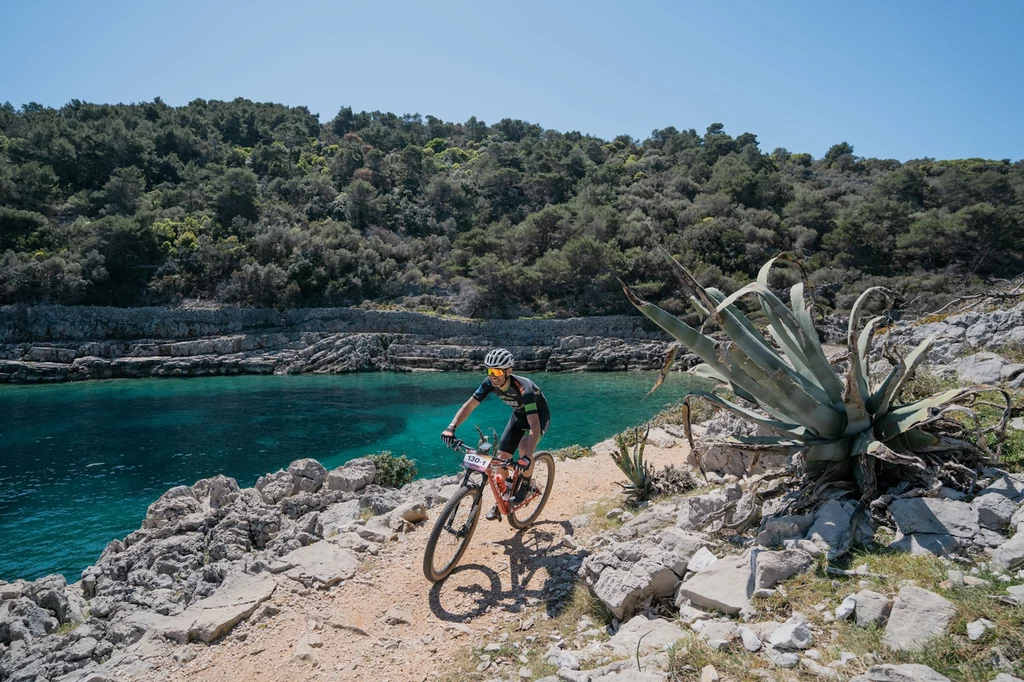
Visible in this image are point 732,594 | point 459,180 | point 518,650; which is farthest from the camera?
point 459,180

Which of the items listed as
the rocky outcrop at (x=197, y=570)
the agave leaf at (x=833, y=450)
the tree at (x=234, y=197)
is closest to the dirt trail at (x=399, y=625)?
the rocky outcrop at (x=197, y=570)

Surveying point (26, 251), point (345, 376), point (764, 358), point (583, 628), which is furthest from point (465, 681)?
point (26, 251)

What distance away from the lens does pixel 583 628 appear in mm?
3752

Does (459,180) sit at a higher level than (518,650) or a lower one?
higher

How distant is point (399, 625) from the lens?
427cm

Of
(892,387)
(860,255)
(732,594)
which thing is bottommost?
(732,594)

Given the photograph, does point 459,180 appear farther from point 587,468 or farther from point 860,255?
point 587,468

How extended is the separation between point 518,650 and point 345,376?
32559 mm

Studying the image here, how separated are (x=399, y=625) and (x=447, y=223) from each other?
53.7 m

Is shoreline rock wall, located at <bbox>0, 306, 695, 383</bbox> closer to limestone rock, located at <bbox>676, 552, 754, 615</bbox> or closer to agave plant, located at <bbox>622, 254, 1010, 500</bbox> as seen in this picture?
agave plant, located at <bbox>622, 254, 1010, 500</bbox>

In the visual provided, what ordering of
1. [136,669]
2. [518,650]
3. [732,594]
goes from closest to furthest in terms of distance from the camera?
1. [732,594]
2. [518,650]
3. [136,669]

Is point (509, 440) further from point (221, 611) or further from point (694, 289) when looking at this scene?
point (221, 611)

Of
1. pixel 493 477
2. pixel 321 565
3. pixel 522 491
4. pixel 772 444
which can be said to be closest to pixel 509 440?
pixel 493 477

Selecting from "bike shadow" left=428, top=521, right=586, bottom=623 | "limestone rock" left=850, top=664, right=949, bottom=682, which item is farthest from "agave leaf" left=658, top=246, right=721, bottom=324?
"bike shadow" left=428, top=521, right=586, bottom=623
